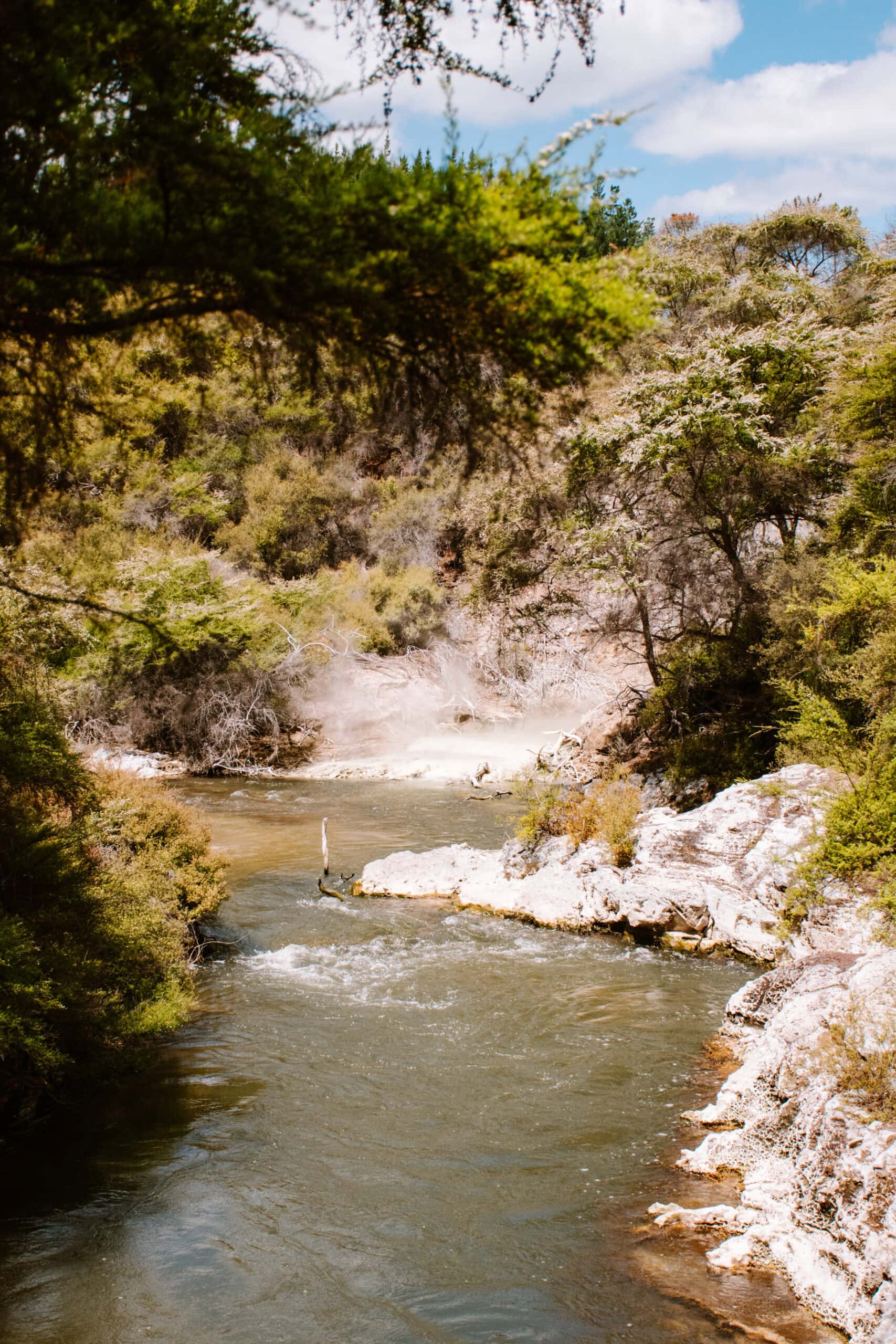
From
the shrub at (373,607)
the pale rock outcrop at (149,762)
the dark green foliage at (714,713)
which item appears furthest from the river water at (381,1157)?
the shrub at (373,607)

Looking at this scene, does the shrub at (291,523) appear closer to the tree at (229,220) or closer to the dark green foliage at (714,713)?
the dark green foliage at (714,713)

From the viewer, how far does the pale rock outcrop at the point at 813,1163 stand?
4570mm

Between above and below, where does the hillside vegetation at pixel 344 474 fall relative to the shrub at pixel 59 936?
above

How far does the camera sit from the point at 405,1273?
17.1 ft

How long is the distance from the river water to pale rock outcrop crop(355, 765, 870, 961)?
0.50 m

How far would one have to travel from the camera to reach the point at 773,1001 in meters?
8.03

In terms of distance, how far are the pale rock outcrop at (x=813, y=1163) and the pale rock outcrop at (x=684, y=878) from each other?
9.03ft

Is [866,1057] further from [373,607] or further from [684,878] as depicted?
[373,607]

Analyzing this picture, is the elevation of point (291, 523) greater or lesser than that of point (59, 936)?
greater

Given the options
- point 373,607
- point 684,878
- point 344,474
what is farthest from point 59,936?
point 344,474

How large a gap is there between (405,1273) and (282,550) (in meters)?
30.0

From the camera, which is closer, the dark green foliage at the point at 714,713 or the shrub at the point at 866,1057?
the shrub at the point at 866,1057

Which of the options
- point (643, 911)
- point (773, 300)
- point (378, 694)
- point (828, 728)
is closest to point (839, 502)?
point (828, 728)

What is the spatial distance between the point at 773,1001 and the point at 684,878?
351 centimetres
